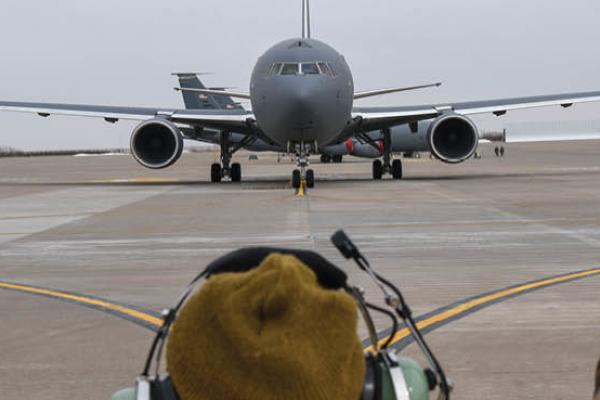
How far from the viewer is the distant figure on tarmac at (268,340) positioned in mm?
2119

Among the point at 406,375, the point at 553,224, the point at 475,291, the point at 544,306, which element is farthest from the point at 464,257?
the point at 406,375

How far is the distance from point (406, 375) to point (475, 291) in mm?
7155

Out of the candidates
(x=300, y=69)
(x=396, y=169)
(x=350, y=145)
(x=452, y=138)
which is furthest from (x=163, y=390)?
(x=350, y=145)

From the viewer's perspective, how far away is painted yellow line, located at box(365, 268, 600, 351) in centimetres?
770

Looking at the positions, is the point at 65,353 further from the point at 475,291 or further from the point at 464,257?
the point at 464,257

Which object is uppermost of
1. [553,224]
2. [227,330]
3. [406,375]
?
[227,330]

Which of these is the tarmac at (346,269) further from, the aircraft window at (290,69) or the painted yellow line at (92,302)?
the aircraft window at (290,69)

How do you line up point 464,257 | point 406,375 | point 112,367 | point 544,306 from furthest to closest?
point 464,257, point 544,306, point 112,367, point 406,375

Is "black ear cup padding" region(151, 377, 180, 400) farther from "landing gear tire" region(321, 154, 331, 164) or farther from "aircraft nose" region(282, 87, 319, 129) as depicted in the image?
"landing gear tire" region(321, 154, 331, 164)

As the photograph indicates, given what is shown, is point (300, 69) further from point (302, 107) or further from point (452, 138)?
point (452, 138)

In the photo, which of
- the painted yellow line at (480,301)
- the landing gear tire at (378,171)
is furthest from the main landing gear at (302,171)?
the painted yellow line at (480,301)

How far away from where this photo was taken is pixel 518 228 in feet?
52.9

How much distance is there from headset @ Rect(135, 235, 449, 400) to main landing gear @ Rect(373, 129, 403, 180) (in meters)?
31.9

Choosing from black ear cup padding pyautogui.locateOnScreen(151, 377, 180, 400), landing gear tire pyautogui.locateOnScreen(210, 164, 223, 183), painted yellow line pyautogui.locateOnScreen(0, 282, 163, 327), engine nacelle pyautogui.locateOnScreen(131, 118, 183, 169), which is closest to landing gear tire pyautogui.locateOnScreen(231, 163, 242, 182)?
landing gear tire pyautogui.locateOnScreen(210, 164, 223, 183)
